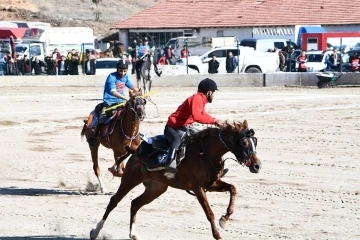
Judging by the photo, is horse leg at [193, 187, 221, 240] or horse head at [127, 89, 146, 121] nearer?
horse leg at [193, 187, 221, 240]

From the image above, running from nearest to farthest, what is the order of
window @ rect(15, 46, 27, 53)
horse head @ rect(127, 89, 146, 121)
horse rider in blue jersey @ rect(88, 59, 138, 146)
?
horse head @ rect(127, 89, 146, 121)
horse rider in blue jersey @ rect(88, 59, 138, 146)
window @ rect(15, 46, 27, 53)

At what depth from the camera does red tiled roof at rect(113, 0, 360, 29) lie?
59.0 metres

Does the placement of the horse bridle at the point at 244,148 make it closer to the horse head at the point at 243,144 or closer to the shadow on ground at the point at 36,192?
the horse head at the point at 243,144

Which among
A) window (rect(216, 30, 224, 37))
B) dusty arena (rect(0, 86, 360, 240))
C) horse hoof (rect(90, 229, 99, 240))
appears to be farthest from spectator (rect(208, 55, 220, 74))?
horse hoof (rect(90, 229, 99, 240))

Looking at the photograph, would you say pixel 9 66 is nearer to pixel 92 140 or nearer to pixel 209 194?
pixel 92 140

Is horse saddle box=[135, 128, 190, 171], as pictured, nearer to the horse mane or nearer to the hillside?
the horse mane

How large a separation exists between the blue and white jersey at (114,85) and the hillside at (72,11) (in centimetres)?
5525

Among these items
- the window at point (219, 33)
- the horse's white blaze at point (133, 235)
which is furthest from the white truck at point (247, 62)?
the horse's white blaze at point (133, 235)

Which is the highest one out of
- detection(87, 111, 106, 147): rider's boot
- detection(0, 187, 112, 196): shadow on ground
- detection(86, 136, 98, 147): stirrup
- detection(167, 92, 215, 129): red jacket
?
detection(167, 92, 215, 129): red jacket

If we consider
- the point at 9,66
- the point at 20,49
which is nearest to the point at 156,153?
the point at 9,66

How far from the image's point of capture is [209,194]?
563 inches

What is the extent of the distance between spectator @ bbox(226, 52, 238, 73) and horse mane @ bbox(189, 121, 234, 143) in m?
31.3

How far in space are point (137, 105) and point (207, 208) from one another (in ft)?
13.7

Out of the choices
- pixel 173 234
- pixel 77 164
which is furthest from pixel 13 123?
pixel 173 234
